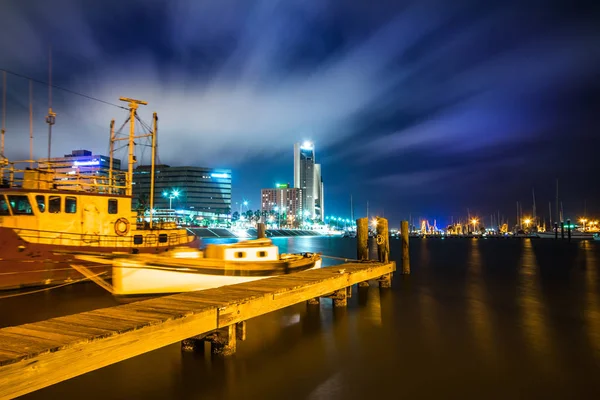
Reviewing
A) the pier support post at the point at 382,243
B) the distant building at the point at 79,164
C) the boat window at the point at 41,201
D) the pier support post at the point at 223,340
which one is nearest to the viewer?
the pier support post at the point at 223,340

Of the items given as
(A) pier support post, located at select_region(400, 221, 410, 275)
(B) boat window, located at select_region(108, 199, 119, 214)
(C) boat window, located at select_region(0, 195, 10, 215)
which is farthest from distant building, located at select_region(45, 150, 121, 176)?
(A) pier support post, located at select_region(400, 221, 410, 275)

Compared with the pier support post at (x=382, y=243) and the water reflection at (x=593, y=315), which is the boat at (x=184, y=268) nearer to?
the pier support post at (x=382, y=243)

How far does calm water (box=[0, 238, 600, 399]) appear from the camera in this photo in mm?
9531

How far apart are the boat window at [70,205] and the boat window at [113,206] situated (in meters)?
1.85

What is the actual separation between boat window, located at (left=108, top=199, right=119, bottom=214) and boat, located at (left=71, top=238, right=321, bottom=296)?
4.30 metres

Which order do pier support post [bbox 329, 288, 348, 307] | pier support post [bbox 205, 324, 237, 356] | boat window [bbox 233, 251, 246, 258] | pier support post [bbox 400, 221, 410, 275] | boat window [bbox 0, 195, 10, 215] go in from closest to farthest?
pier support post [bbox 205, 324, 237, 356], pier support post [bbox 329, 288, 348, 307], boat window [bbox 233, 251, 246, 258], boat window [bbox 0, 195, 10, 215], pier support post [bbox 400, 221, 410, 275]

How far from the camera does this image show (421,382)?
10.1 metres

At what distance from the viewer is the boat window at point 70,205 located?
22.0 m

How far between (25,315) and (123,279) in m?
4.77

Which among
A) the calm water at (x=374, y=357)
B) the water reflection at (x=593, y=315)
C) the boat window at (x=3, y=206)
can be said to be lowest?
the water reflection at (x=593, y=315)

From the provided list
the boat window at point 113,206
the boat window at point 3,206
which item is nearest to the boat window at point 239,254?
the boat window at point 113,206

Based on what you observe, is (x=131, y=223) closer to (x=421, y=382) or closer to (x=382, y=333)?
(x=382, y=333)

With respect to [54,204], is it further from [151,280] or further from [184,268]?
[184,268]

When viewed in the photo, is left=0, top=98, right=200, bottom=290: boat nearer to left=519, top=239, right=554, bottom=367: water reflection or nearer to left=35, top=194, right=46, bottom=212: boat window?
left=35, top=194, right=46, bottom=212: boat window
